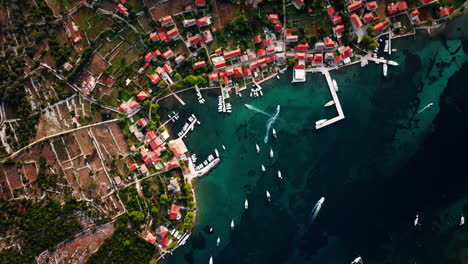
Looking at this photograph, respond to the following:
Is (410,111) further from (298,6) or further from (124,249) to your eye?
(124,249)

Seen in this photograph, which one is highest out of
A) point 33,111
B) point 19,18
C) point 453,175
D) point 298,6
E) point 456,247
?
point 19,18

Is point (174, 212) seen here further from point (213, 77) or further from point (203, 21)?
point (203, 21)

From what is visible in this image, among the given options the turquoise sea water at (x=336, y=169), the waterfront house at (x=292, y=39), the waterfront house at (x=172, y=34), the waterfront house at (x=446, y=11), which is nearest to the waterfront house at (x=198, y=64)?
the turquoise sea water at (x=336, y=169)

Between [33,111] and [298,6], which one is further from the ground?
[298,6]

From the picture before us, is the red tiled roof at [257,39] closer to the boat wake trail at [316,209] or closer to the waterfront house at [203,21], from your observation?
the waterfront house at [203,21]

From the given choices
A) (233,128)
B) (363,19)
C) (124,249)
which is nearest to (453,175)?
(363,19)

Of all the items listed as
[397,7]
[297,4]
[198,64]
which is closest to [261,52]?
[297,4]

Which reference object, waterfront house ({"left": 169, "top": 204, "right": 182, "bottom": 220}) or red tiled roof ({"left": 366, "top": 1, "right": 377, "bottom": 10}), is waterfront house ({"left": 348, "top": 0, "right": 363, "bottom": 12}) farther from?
waterfront house ({"left": 169, "top": 204, "right": 182, "bottom": 220})

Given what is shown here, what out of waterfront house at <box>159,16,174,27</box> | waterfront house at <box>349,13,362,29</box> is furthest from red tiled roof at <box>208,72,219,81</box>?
waterfront house at <box>349,13,362,29</box>
